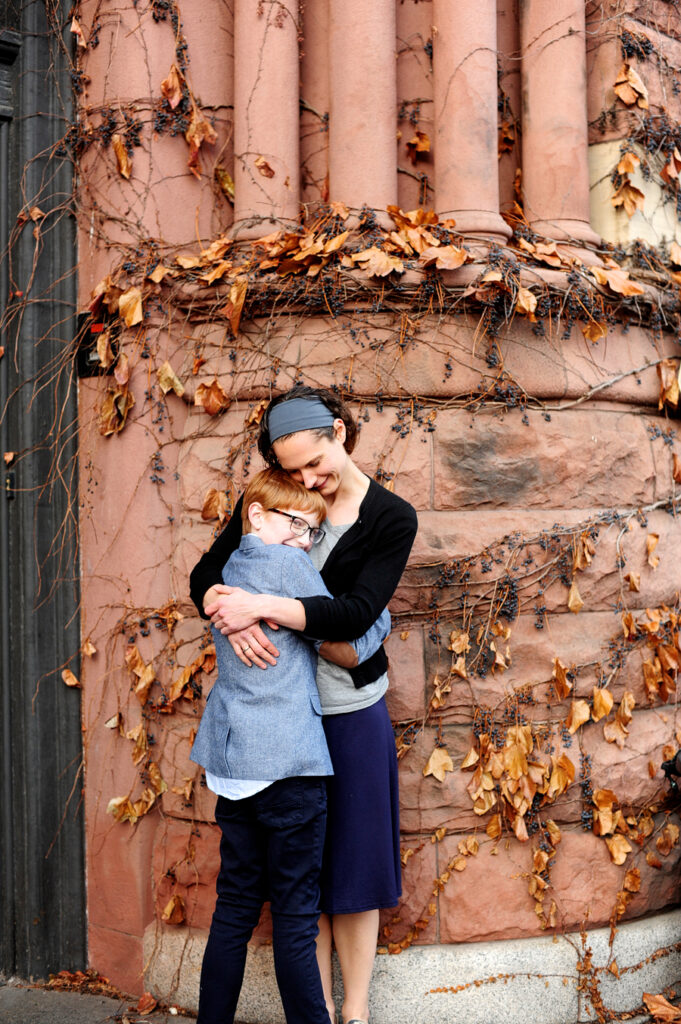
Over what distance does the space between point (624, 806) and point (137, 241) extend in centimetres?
262

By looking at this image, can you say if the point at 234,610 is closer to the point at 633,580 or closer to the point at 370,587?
the point at 370,587

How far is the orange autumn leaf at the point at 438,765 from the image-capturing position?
3.27 meters

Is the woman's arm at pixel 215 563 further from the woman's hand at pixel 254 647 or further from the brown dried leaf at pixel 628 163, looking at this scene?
the brown dried leaf at pixel 628 163

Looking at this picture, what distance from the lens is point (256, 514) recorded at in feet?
8.94

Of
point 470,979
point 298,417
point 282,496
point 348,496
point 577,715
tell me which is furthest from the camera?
point 577,715

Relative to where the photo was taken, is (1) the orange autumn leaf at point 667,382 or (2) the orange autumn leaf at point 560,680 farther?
(1) the orange autumn leaf at point 667,382

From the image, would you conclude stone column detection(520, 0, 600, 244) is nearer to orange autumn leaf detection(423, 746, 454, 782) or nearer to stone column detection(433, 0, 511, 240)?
stone column detection(433, 0, 511, 240)

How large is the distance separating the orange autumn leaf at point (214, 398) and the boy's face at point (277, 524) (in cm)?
84

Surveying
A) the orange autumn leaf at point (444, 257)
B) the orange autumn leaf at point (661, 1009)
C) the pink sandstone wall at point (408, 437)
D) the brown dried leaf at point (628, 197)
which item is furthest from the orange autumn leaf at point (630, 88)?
the orange autumn leaf at point (661, 1009)

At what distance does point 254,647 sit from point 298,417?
26.1 inches

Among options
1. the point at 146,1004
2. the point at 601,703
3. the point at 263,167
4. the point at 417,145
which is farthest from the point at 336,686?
the point at 417,145

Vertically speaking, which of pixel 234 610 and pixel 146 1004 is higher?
pixel 234 610

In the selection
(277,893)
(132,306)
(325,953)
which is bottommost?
(325,953)

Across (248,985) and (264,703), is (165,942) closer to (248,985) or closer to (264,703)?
(248,985)
